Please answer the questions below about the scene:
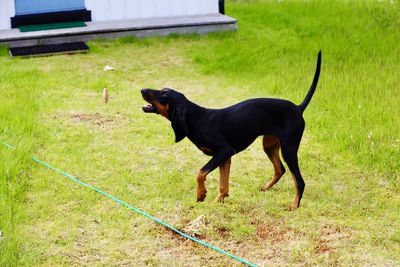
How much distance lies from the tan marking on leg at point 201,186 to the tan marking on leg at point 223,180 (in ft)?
0.55

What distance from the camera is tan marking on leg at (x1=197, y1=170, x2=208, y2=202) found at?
17.3ft

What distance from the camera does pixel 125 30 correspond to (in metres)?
12.0

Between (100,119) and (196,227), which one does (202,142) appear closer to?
(196,227)

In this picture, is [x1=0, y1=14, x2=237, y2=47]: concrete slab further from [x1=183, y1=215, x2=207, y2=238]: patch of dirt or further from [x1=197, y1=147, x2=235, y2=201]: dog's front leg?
[x1=183, y1=215, x2=207, y2=238]: patch of dirt

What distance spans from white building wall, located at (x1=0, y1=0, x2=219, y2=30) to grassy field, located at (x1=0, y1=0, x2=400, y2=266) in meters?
1.19

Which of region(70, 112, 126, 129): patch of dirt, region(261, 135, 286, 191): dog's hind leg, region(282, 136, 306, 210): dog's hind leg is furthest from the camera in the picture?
region(70, 112, 126, 129): patch of dirt

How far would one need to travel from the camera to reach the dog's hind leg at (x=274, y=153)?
5773 millimetres

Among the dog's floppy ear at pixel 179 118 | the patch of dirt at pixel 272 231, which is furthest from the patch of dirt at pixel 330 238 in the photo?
the dog's floppy ear at pixel 179 118

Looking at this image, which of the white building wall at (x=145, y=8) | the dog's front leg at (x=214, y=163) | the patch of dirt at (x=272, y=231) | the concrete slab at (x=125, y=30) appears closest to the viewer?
the patch of dirt at (x=272, y=231)

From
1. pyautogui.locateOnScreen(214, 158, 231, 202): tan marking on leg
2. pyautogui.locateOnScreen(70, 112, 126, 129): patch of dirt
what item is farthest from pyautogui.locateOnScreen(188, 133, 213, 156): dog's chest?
pyautogui.locateOnScreen(70, 112, 126, 129): patch of dirt

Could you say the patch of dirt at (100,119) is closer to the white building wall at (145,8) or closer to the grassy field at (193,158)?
the grassy field at (193,158)

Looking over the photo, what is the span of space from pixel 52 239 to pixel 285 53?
21.9ft

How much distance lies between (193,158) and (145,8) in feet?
22.4

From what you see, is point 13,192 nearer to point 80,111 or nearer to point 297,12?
point 80,111
